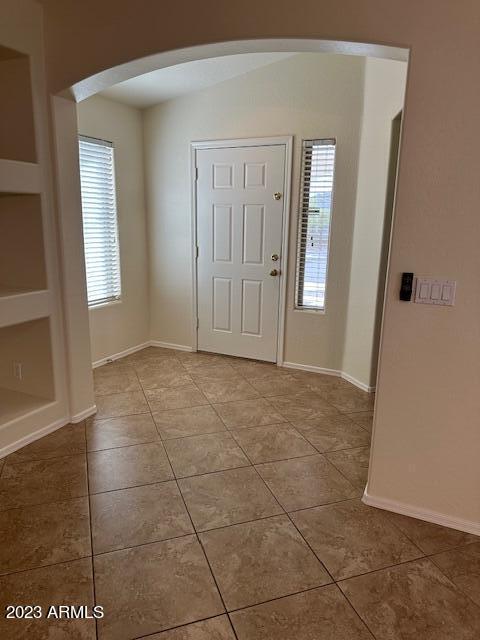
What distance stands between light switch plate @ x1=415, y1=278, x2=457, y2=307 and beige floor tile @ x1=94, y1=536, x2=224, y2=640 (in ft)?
4.93

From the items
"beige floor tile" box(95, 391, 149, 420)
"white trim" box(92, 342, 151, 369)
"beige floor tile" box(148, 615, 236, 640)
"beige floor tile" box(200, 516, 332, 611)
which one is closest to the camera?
"beige floor tile" box(148, 615, 236, 640)

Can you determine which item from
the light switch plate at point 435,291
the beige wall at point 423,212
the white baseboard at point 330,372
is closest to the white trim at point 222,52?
the beige wall at point 423,212

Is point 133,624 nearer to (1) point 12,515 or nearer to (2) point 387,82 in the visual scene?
(1) point 12,515

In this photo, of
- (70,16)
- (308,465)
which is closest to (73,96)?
(70,16)

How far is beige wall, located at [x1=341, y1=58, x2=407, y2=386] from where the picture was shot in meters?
3.20

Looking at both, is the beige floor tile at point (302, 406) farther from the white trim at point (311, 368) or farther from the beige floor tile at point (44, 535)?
the beige floor tile at point (44, 535)

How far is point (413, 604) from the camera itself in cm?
161

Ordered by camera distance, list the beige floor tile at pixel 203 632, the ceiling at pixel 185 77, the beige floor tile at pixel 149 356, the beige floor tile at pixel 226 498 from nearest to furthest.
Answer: the beige floor tile at pixel 203 632
the beige floor tile at pixel 226 498
the ceiling at pixel 185 77
the beige floor tile at pixel 149 356

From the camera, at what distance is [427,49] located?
5.59 ft

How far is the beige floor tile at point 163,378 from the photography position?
A: 374 centimetres

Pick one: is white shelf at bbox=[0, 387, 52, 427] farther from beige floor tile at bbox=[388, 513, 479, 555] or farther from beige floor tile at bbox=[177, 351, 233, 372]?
beige floor tile at bbox=[388, 513, 479, 555]

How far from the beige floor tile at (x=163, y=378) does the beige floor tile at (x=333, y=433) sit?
48.6 inches

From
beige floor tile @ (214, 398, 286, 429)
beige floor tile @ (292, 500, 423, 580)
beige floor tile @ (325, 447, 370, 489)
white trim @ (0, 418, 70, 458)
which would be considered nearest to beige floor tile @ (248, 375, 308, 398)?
beige floor tile @ (214, 398, 286, 429)

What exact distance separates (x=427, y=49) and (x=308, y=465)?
2.17 metres
